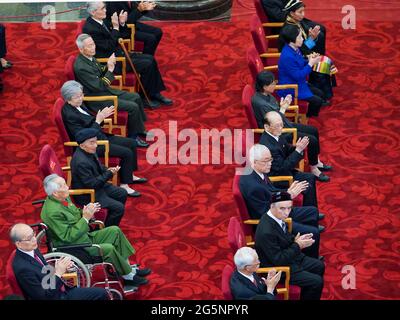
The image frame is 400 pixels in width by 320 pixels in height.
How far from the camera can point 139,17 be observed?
1086cm

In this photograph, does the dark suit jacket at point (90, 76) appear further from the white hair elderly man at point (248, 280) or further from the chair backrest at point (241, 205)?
the white hair elderly man at point (248, 280)

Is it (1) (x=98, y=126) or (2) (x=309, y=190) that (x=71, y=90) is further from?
(2) (x=309, y=190)

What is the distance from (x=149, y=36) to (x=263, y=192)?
9.55ft

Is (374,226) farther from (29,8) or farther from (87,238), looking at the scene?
(29,8)

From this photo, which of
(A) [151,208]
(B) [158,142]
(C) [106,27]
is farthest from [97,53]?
(A) [151,208]

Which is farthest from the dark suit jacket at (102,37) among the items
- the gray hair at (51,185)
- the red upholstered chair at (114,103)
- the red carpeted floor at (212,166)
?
the gray hair at (51,185)

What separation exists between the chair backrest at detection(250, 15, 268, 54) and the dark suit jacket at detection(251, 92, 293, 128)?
3.10 feet

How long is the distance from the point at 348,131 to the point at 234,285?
310cm

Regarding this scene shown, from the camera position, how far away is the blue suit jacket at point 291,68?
32.7ft

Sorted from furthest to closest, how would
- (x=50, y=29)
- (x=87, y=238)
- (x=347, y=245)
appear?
(x=50, y=29)
(x=347, y=245)
(x=87, y=238)

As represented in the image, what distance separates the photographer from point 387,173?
9805 millimetres

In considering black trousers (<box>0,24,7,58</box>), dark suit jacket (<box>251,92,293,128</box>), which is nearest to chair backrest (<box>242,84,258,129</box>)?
dark suit jacket (<box>251,92,293,128</box>)

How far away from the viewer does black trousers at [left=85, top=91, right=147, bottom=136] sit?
9.77 meters

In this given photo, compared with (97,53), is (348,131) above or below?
below
